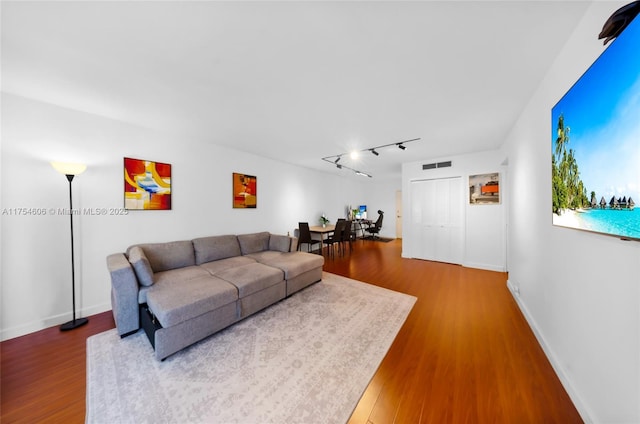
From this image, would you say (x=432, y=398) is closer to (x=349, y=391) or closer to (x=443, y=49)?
(x=349, y=391)

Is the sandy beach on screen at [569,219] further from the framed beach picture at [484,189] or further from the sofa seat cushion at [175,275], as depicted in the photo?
the sofa seat cushion at [175,275]

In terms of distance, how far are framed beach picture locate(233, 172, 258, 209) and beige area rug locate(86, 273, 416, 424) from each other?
2419 mm

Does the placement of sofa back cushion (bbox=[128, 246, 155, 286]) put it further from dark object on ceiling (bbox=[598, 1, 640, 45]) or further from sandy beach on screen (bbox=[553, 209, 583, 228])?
dark object on ceiling (bbox=[598, 1, 640, 45])

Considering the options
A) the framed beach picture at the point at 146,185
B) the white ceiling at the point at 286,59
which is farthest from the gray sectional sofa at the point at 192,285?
the white ceiling at the point at 286,59

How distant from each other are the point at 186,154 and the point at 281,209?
7.67ft

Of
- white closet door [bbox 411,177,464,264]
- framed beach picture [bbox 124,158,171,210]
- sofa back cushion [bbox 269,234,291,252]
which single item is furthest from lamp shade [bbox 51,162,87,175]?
white closet door [bbox 411,177,464,264]

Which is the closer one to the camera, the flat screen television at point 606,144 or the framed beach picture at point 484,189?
the flat screen television at point 606,144

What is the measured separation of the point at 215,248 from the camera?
340 cm

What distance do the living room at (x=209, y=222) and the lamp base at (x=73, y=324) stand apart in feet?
0.39

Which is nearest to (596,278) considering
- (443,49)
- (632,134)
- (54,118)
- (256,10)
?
(632,134)

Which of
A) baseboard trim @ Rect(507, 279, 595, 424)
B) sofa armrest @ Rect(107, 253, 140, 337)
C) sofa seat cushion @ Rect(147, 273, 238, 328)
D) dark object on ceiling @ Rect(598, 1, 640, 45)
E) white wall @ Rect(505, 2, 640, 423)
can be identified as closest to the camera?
dark object on ceiling @ Rect(598, 1, 640, 45)

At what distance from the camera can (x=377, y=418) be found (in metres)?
1.32

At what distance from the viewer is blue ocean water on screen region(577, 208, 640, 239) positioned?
2.83 ft

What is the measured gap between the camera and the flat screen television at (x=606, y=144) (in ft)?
2.85
